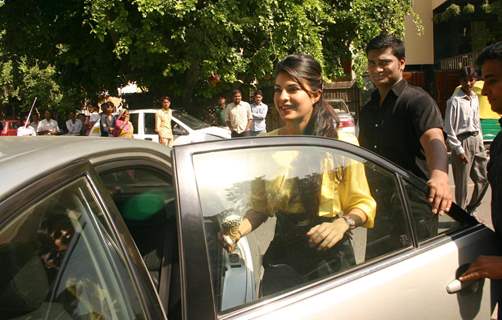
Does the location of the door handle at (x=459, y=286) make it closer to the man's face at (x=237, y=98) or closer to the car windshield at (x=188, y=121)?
the car windshield at (x=188, y=121)

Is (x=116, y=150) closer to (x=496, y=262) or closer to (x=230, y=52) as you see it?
(x=496, y=262)

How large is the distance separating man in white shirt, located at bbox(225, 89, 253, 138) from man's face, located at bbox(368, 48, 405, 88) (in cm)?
963

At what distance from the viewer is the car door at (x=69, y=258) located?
1265 millimetres

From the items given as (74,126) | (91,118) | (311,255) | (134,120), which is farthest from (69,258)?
(91,118)

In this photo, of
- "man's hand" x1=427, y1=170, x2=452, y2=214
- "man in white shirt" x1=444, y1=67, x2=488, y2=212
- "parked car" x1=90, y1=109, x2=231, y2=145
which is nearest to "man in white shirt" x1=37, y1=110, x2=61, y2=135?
"parked car" x1=90, y1=109, x2=231, y2=145

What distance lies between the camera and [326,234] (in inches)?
79.0

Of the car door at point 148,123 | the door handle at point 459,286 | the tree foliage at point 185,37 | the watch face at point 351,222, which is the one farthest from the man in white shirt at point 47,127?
A: the door handle at point 459,286

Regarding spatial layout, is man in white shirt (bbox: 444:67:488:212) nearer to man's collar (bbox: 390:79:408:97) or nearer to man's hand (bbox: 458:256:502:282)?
man's collar (bbox: 390:79:408:97)

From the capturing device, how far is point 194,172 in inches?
65.4

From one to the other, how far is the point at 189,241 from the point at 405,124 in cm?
187

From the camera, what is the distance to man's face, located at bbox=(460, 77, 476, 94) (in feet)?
20.3

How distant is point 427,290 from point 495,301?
0.54m

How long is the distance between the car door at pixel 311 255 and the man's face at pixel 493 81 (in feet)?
1.43

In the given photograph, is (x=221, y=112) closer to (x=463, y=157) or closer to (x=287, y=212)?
(x=463, y=157)
